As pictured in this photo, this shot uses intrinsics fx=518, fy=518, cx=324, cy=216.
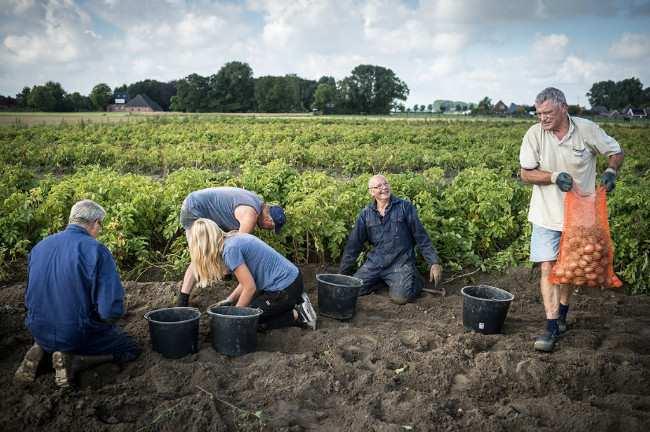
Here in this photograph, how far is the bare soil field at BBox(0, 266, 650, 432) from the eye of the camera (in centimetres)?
319

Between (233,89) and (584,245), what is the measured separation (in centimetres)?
8434

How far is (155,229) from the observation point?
6.47 m

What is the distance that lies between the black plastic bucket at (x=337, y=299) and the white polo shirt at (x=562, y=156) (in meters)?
1.84

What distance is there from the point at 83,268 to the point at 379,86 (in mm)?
91327

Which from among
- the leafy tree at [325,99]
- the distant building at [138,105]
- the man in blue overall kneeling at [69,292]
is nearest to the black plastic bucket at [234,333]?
the man in blue overall kneeling at [69,292]

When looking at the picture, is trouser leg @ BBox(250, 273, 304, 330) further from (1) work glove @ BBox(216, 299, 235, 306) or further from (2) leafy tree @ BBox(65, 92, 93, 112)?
(2) leafy tree @ BBox(65, 92, 93, 112)

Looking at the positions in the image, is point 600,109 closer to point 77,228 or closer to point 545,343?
point 545,343

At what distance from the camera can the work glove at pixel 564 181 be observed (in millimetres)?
4066

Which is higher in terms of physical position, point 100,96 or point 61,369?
point 100,96

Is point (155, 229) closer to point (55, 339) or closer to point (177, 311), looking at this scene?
point (177, 311)

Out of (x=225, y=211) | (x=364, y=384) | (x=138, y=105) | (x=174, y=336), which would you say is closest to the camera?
(x=364, y=384)

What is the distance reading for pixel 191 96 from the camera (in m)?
79.6

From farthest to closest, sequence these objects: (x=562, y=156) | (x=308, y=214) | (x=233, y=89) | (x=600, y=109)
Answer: (x=600, y=109), (x=233, y=89), (x=308, y=214), (x=562, y=156)

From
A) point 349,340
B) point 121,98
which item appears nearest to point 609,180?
point 349,340
